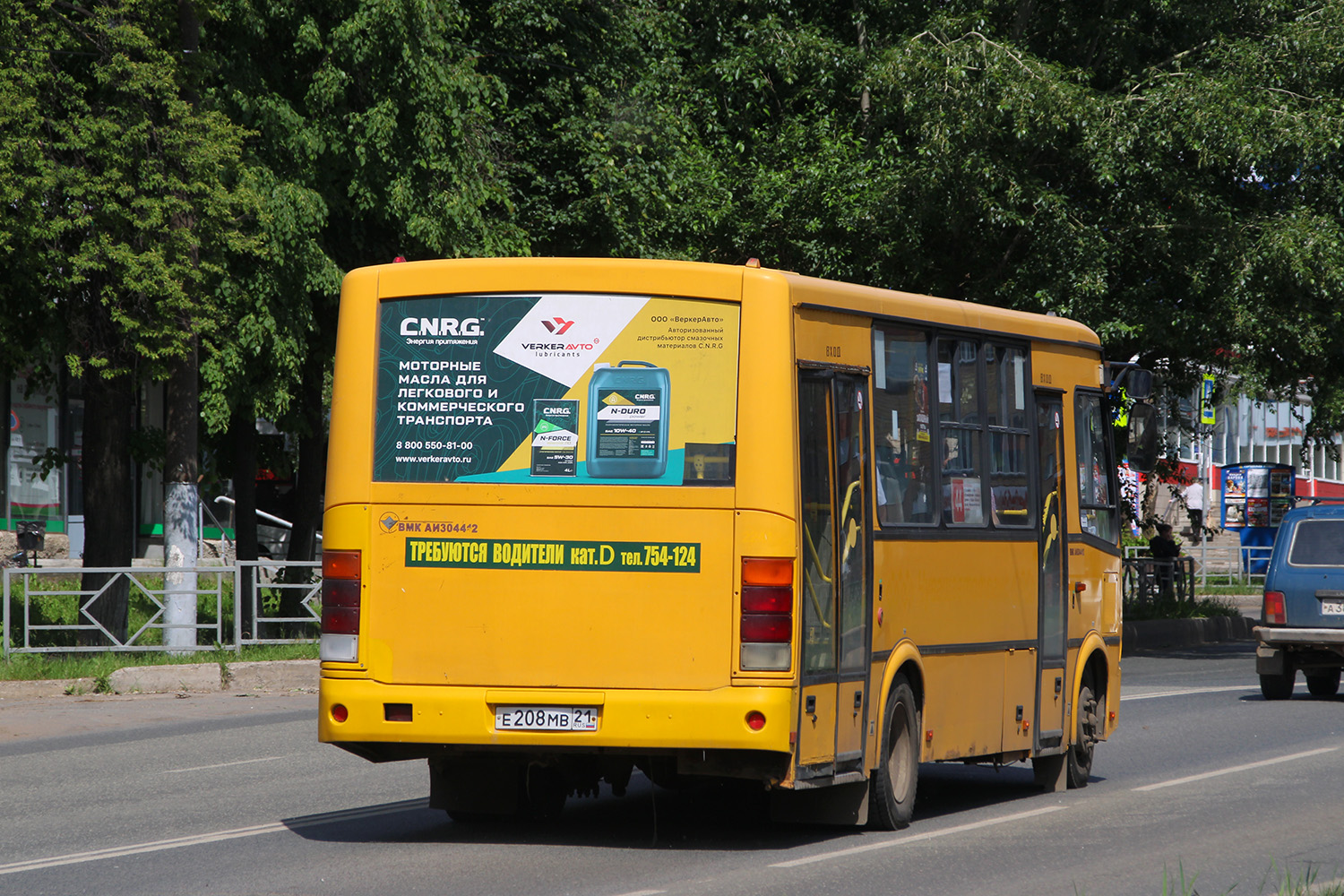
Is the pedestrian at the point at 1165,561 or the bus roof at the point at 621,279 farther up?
the bus roof at the point at 621,279

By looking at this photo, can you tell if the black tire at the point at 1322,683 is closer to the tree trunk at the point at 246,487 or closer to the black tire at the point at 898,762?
the black tire at the point at 898,762

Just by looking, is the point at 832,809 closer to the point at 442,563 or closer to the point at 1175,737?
the point at 442,563

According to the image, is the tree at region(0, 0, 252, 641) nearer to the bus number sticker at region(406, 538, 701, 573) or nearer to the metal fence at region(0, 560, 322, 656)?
the metal fence at region(0, 560, 322, 656)

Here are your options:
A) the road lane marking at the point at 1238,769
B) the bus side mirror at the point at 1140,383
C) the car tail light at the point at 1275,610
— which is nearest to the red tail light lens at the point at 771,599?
the road lane marking at the point at 1238,769

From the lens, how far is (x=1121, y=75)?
23.7 m

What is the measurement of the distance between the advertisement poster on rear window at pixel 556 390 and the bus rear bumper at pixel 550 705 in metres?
1.00

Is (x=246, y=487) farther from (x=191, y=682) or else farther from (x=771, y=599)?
(x=771, y=599)

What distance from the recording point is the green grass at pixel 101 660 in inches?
698

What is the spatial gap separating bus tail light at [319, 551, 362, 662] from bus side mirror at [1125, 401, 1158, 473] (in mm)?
5747

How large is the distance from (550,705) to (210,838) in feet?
6.98

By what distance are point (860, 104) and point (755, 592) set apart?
18898mm

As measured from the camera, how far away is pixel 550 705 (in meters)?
8.06

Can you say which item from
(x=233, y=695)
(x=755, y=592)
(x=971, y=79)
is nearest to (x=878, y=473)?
(x=755, y=592)

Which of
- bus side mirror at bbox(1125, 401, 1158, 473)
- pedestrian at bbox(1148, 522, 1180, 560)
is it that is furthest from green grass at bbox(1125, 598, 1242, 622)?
bus side mirror at bbox(1125, 401, 1158, 473)
